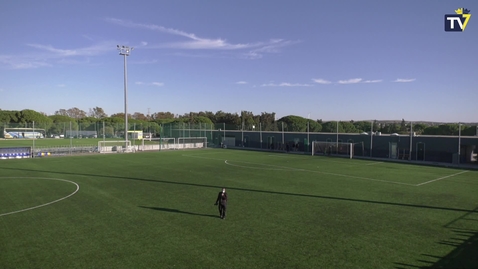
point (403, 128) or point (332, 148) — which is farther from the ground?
point (403, 128)

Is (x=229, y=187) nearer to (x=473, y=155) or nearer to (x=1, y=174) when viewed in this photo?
(x=1, y=174)

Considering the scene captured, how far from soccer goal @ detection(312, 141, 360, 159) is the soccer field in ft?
61.8

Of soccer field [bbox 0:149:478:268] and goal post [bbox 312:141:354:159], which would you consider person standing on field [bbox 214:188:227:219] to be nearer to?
soccer field [bbox 0:149:478:268]

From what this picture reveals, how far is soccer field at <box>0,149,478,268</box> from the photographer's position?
9.85m

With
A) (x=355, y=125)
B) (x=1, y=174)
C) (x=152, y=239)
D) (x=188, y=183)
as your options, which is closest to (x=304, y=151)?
(x=355, y=125)

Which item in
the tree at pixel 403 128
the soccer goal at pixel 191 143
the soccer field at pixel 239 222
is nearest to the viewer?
the soccer field at pixel 239 222

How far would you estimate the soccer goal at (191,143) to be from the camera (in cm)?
5525

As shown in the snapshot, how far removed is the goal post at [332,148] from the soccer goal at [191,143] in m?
20.1

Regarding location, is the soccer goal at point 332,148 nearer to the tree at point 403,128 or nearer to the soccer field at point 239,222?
the tree at point 403,128

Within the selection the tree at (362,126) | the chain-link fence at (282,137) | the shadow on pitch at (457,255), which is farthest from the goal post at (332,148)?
the shadow on pitch at (457,255)

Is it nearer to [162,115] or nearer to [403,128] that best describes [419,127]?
[403,128]

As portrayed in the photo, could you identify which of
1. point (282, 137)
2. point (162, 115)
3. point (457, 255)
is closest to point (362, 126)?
point (282, 137)

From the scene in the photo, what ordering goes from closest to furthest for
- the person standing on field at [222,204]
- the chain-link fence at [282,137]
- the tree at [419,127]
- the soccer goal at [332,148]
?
the person standing on field at [222,204] < the chain-link fence at [282,137] < the soccer goal at [332,148] < the tree at [419,127]

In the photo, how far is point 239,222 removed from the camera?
1344 cm
